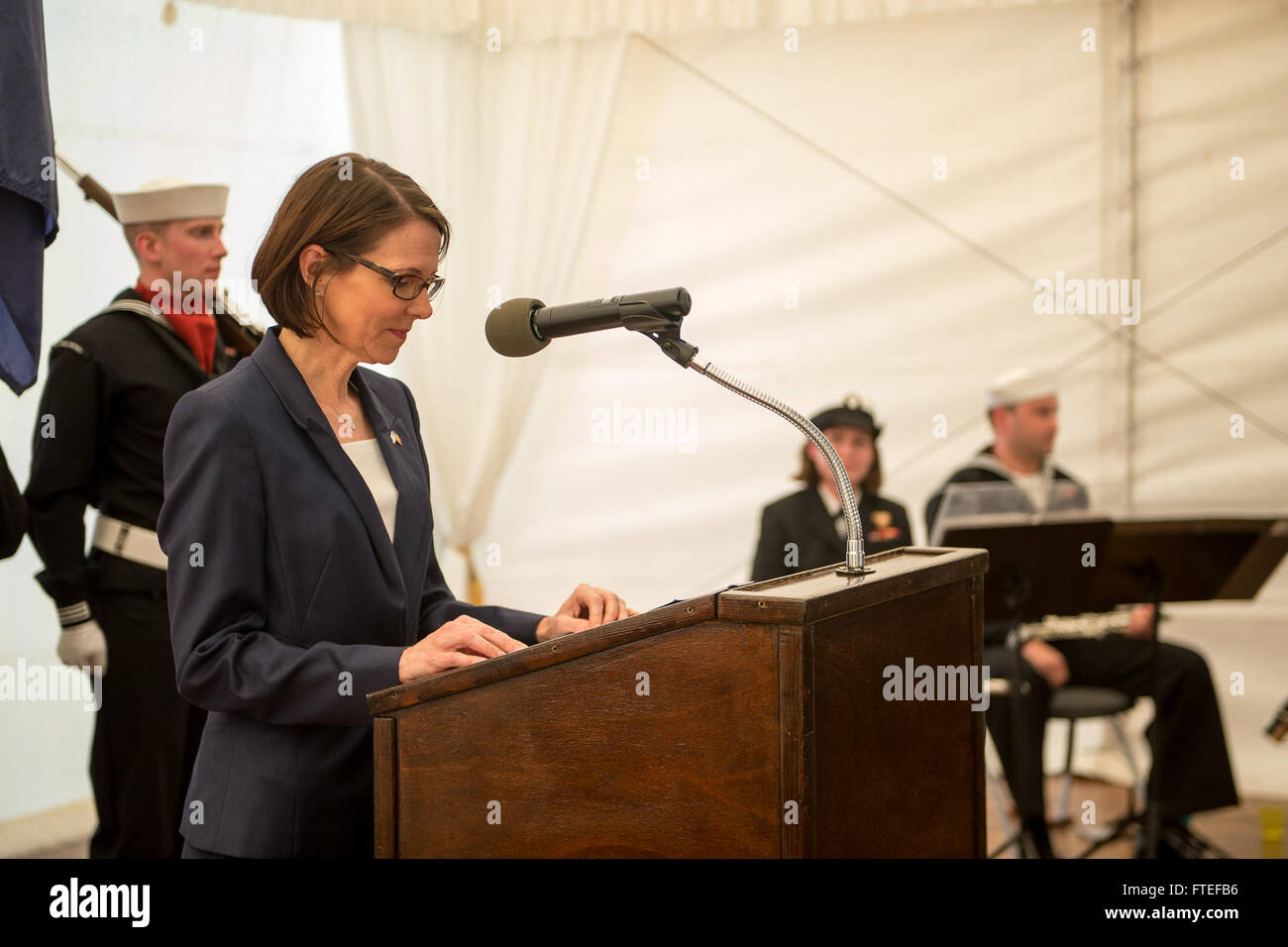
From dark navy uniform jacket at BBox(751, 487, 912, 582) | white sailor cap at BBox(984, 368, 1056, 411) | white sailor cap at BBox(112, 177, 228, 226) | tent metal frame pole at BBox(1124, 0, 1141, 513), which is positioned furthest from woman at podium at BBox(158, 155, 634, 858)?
tent metal frame pole at BBox(1124, 0, 1141, 513)

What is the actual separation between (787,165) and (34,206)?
356 centimetres

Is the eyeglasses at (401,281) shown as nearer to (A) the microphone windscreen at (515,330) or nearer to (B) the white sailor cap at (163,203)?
(A) the microphone windscreen at (515,330)

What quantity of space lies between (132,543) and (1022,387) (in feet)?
9.91

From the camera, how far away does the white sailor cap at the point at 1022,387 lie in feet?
14.5

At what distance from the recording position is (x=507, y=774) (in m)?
1.30

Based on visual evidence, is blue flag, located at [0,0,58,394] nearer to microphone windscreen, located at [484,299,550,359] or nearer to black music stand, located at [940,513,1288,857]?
microphone windscreen, located at [484,299,550,359]

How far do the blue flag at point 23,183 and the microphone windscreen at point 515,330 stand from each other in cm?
66

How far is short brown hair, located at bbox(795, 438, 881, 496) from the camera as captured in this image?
4.22 meters

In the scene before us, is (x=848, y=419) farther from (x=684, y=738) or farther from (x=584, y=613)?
(x=684, y=738)

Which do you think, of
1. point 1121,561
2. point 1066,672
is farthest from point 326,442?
point 1066,672

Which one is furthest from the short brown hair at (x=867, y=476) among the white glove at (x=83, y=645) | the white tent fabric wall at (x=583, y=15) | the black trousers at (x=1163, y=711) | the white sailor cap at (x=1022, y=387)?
the white glove at (x=83, y=645)

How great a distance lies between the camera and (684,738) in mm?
1226
